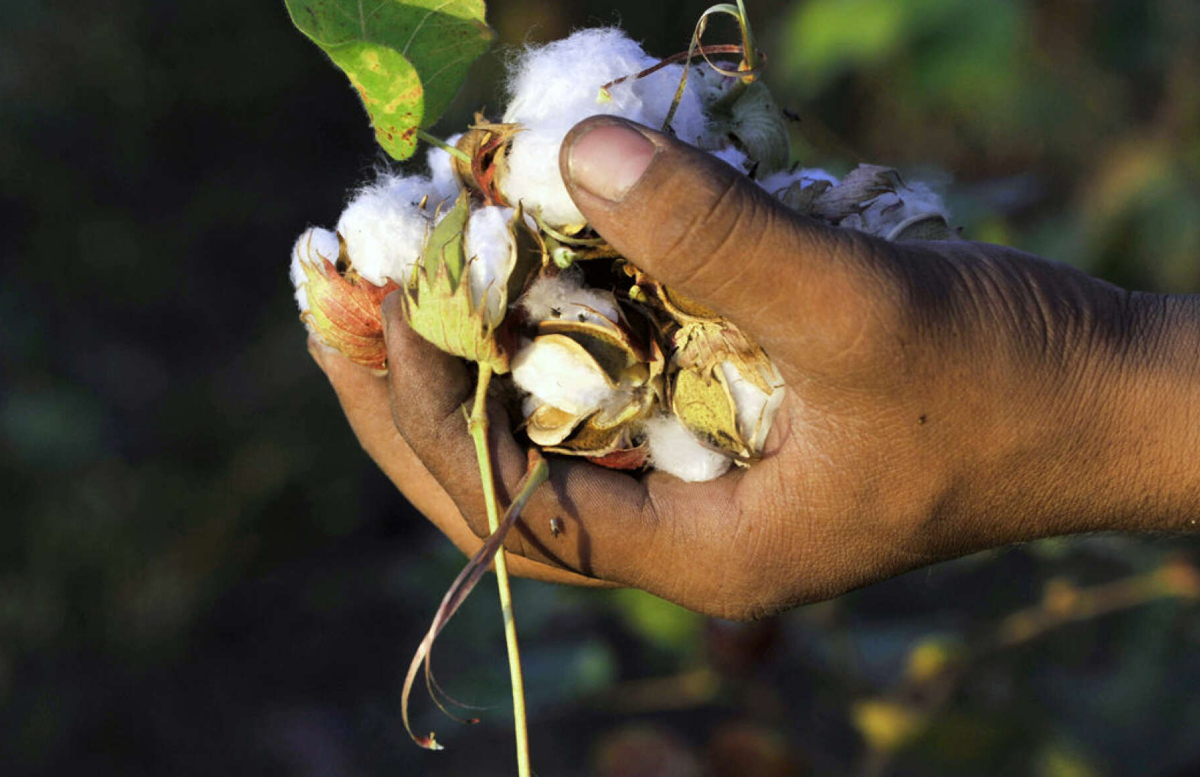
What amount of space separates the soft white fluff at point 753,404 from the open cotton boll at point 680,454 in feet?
0.18

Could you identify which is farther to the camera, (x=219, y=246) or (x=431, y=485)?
(x=219, y=246)

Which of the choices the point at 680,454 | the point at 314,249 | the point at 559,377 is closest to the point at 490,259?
the point at 559,377

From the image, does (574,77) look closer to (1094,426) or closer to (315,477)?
(1094,426)

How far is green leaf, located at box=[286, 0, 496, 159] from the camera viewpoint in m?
1.11

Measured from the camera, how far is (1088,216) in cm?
329

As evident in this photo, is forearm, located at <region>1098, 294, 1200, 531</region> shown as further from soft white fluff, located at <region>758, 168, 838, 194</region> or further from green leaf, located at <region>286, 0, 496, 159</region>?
green leaf, located at <region>286, 0, 496, 159</region>

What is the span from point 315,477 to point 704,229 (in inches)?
119

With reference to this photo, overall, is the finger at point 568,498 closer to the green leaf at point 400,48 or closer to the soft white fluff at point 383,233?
the soft white fluff at point 383,233

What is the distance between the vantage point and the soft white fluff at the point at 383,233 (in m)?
1.27

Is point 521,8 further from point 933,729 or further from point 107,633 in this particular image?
point 933,729

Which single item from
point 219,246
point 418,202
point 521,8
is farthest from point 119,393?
point 418,202

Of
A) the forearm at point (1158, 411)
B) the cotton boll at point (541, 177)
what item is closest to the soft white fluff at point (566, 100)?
the cotton boll at point (541, 177)

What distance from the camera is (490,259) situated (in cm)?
117

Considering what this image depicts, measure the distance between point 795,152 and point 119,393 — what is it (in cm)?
274
